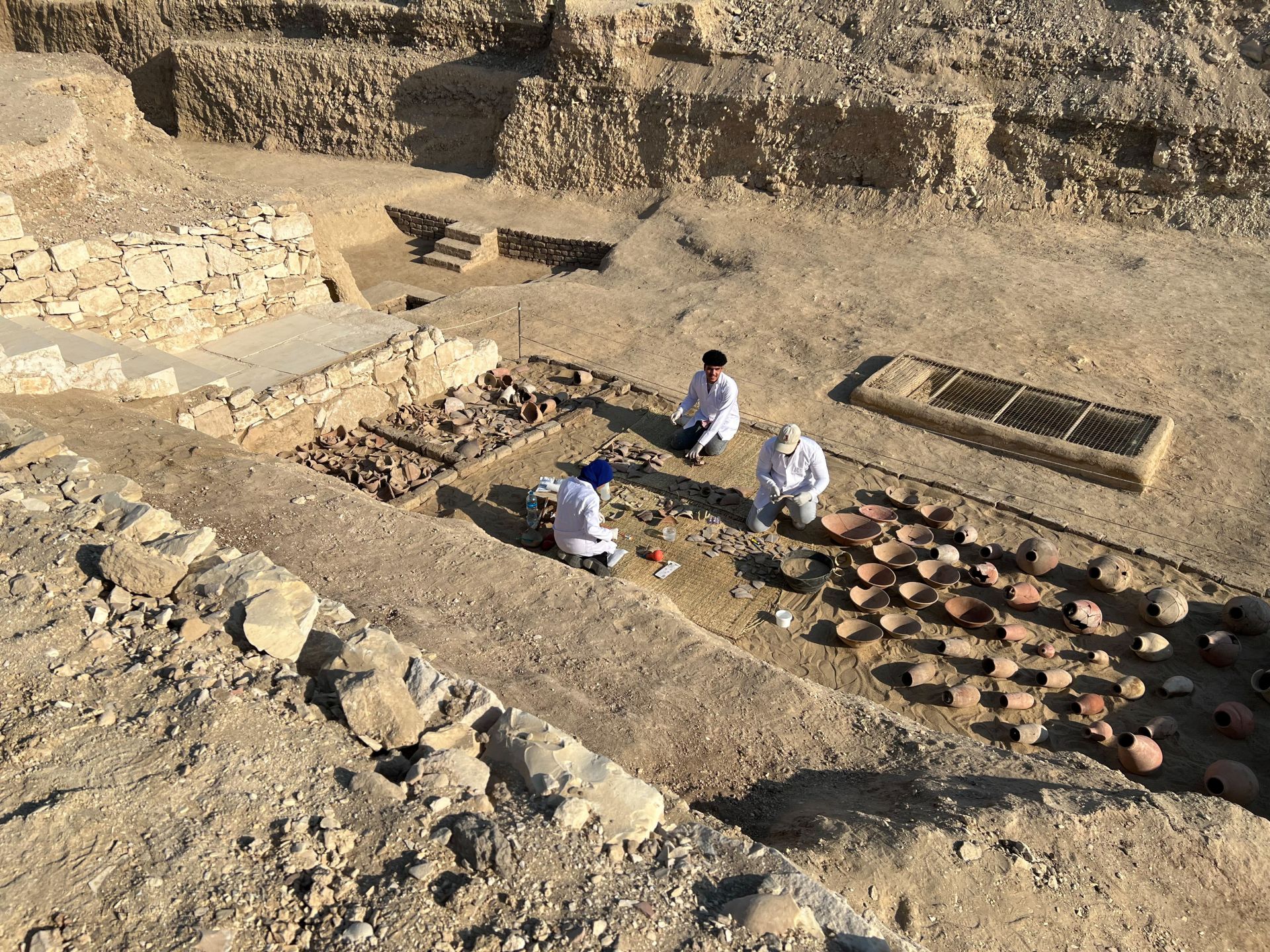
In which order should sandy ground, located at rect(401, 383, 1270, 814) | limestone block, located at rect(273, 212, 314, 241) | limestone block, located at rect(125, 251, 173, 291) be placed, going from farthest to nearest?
limestone block, located at rect(273, 212, 314, 241), limestone block, located at rect(125, 251, 173, 291), sandy ground, located at rect(401, 383, 1270, 814)

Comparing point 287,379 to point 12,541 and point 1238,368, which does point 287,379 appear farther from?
point 1238,368

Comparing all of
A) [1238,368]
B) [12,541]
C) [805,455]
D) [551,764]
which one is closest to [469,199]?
[805,455]

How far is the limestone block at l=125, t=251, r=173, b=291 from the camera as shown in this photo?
8727mm

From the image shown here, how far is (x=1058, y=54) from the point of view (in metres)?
13.6

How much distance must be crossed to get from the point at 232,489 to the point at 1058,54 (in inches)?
514

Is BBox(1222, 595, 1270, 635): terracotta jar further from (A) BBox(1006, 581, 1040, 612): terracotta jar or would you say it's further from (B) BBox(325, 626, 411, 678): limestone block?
(B) BBox(325, 626, 411, 678): limestone block

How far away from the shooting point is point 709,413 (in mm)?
8922

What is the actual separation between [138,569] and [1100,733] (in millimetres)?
5469

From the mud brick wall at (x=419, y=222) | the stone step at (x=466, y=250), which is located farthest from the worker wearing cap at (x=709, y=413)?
the mud brick wall at (x=419, y=222)

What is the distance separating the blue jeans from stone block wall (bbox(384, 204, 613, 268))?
6.04 m

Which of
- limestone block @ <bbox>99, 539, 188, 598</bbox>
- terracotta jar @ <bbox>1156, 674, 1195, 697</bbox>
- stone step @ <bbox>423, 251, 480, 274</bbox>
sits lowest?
stone step @ <bbox>423, 251, 480, 274</bbox>

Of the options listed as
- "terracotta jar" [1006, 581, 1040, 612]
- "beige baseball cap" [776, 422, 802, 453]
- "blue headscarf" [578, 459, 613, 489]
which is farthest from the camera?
"beige baseball cap" [776, 422, 802, 453]

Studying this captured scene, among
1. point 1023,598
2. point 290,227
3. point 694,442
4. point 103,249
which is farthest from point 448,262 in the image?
point 1023,598

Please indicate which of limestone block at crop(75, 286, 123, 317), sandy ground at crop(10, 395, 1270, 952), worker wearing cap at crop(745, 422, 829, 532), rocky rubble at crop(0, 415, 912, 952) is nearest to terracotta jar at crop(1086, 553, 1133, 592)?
worker wearing cap at crop(745, 422, 829, 532)
